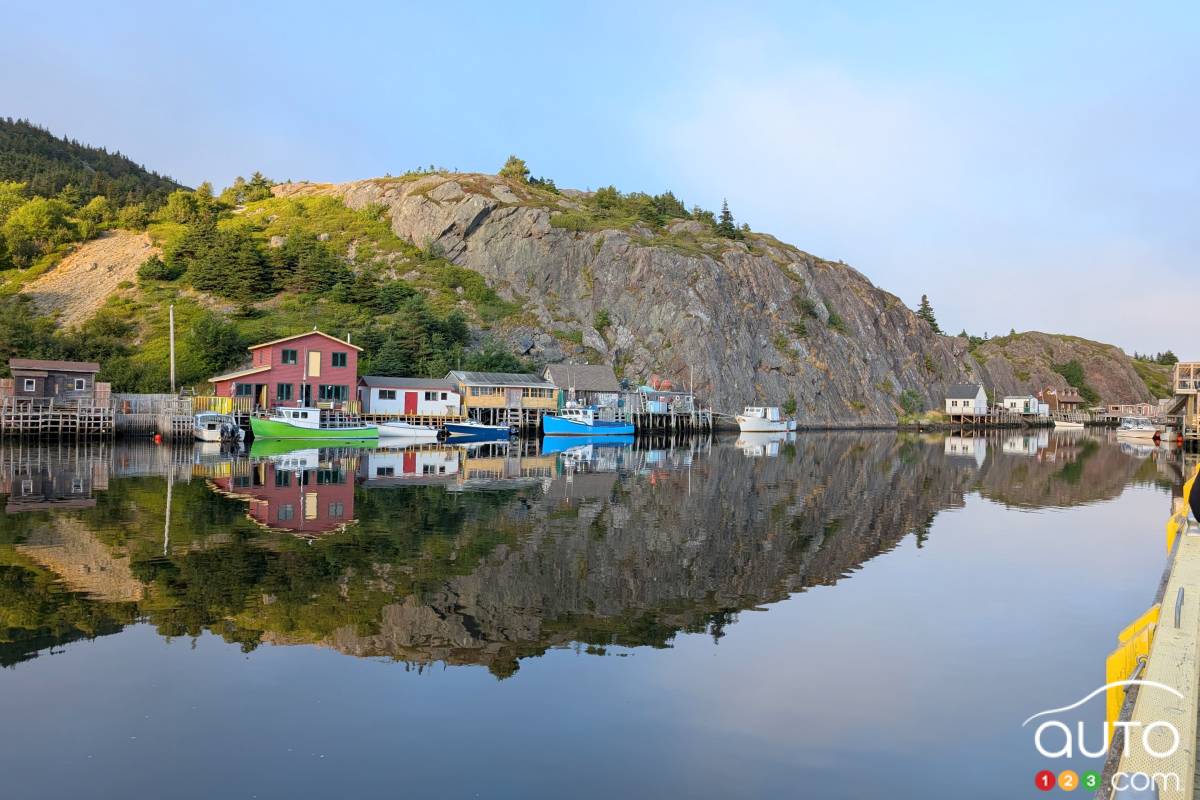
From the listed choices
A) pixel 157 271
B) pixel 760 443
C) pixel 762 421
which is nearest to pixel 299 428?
pixel 760 443

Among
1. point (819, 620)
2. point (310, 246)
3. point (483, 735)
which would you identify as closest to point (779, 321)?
point (310, 246)

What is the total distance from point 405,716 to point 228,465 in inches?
1447

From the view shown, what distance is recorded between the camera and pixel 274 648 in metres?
14.1

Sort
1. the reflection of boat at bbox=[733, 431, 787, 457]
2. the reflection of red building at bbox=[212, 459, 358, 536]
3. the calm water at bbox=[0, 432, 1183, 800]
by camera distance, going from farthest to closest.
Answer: the reflection of boat at bbox=[733, 431, 787, 457], the reflection of red building at bbox=[212, 459, 358, 536], the calm water at bbox=[0, 432, 1183, 800]

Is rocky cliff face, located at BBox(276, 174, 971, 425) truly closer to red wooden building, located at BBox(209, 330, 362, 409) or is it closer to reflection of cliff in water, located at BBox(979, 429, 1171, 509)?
red wooden building, located at BBox(209, 330, 362, 409)

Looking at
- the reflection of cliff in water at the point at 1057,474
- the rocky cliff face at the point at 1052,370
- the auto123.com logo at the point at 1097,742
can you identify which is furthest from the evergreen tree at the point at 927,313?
the auto123.com logo at the point at 1097,742

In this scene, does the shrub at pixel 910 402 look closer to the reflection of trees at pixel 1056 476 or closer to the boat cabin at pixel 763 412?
the boat cabin at pixel 763 412

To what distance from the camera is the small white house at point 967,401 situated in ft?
431

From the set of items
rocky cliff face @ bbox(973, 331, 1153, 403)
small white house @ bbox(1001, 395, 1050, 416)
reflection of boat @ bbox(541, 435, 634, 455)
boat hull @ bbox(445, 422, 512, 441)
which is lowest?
reflection of boat @ bbox(541, 435, 634, 455)

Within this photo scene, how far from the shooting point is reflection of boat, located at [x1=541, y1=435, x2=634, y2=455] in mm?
65750

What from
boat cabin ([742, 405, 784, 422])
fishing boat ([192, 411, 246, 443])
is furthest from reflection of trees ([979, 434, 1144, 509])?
fishing boat ([192, 411, 246, 443])

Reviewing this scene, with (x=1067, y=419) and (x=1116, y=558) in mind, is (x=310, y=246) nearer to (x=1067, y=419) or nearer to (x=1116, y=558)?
(x=1116, y=558)

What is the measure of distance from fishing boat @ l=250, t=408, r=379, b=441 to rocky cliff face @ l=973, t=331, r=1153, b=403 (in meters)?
139

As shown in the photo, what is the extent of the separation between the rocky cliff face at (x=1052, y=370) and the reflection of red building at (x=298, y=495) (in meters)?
154
